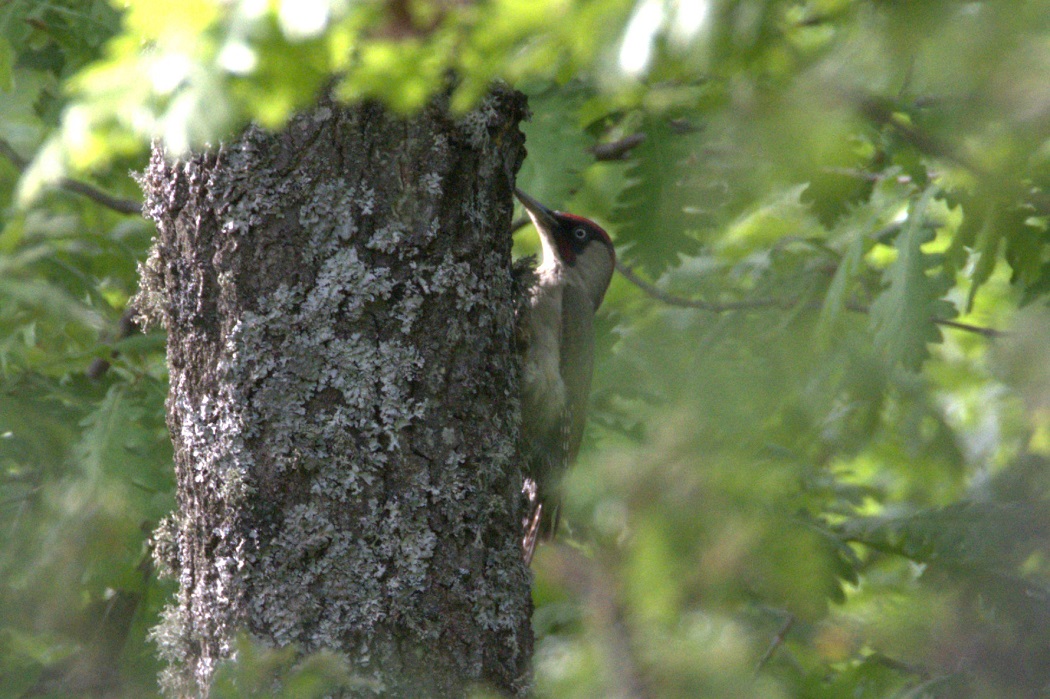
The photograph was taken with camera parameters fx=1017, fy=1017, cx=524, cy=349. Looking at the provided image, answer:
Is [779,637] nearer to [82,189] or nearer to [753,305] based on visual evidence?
[753,305]

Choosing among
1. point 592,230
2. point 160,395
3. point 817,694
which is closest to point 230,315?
point 160,395

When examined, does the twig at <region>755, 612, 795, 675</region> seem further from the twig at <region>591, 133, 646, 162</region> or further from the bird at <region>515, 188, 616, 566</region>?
the twig at <region>591, 133, 646, 162</region>

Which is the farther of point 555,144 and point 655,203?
point 655,203

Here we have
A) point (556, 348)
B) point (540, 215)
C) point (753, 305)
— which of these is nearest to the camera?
point (753, 305)

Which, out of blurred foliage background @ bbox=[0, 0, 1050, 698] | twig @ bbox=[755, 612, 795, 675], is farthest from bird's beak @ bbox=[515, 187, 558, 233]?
twig @ bbox=[755, 612, 795, 675]

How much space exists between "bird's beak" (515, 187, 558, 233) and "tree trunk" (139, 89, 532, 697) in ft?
5.48

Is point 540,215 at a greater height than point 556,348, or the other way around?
point 540,215

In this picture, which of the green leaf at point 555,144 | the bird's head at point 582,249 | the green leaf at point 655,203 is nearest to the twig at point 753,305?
the green leaf at point 655,203

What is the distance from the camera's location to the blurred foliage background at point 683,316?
1.10 metres

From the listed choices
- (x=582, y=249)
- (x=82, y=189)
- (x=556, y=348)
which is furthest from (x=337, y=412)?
(x=582, y=249)

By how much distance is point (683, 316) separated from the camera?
3557 mm

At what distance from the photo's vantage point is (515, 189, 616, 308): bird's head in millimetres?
4645

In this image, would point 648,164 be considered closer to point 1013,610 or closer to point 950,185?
point 950,185

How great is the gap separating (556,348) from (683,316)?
71 centimetres
